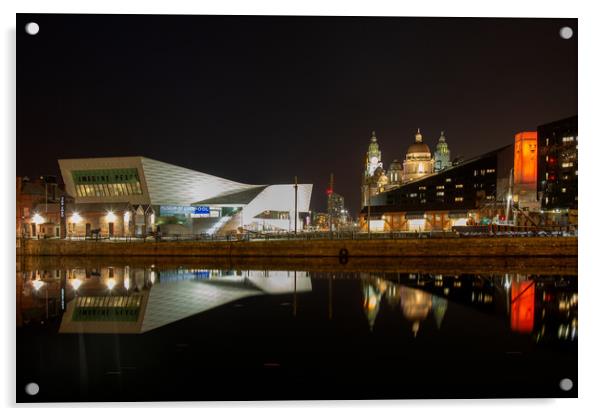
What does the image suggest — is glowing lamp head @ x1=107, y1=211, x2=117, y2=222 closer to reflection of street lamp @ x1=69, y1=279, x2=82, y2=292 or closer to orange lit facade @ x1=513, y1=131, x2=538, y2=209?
reflection of street lamp @ x1=69, y1=279, x2=82, y2=292

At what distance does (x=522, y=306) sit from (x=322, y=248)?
52.7 feet

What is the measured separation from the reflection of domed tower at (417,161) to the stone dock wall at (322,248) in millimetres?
91763

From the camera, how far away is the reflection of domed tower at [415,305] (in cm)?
1205

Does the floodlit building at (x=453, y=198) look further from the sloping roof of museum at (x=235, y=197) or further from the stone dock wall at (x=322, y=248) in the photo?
the stone dock wall at (x=322, y=248)

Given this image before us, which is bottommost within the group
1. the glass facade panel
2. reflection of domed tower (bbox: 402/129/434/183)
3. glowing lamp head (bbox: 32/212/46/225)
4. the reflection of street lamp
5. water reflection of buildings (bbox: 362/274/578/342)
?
the reflection of street lamp

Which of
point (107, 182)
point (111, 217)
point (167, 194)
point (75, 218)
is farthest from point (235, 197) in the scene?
point (75, 218)

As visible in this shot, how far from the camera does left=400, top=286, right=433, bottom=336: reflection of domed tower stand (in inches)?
474

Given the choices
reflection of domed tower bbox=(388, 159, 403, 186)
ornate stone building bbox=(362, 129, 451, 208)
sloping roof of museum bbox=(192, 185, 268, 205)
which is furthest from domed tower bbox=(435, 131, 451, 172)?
sloping roof of museum bbox=(192, 185, 268, 205)

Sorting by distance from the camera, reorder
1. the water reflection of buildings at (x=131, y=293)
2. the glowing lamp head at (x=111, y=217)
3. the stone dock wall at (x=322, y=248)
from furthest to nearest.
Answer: the glowing lamp head at (x=111, y=217), the stone dock wall at (x=322, y=248), the water reflection of buildings at (x=131, y=293)

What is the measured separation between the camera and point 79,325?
11305mm

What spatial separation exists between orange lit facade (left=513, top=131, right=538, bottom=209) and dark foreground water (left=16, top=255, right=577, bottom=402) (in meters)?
44.0

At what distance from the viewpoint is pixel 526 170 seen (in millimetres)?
61500

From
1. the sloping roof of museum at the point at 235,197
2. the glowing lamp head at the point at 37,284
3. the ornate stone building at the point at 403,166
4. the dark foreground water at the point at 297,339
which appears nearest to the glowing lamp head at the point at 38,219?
the sloping roof of museum at the point at 235,197

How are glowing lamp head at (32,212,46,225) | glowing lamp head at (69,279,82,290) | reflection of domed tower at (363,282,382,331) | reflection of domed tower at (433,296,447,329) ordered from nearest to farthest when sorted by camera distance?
1. reflection of domed tower at (433,296,447,329)
2. reflection of domed tower at (363,282,382,331)
3. glowing lamp head at (69,279,82,290)
4. glowing lamp head at (32,212,46,225)
